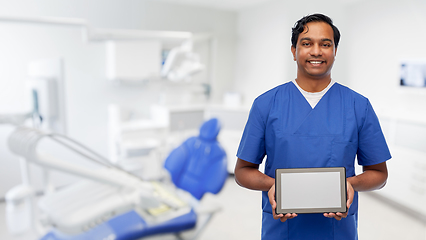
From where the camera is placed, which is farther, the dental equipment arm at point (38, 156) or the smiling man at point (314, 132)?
the dental equipment arm at point (38, 156)

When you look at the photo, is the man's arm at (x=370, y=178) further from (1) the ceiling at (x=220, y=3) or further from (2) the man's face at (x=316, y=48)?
(1) the ceiling at (x=220, y=3)

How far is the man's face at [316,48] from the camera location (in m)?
0.59

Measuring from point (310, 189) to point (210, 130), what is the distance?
54.4 inches

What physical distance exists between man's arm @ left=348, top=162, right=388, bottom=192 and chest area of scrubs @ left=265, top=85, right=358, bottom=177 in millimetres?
30

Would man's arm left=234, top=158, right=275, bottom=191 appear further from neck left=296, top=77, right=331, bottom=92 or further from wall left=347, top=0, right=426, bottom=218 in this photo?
wall left=347, top=0, right=426, bottom=218

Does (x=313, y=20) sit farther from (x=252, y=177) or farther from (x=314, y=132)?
(x=252, y=177)

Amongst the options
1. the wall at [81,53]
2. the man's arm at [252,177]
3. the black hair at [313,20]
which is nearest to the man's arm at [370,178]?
the man's arm at [252,177]

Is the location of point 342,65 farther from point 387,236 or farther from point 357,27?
point 387,236

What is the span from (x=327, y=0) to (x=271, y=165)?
498 millimetres

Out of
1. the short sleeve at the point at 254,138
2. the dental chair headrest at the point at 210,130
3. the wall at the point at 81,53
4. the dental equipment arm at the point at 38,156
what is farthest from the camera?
the wall at the point at 81,53

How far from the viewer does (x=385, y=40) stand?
932 mm

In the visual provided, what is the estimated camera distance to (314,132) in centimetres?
63

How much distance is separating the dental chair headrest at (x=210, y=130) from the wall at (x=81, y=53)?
1209 mm

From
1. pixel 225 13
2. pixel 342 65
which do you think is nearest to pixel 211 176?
pixel 342 65
